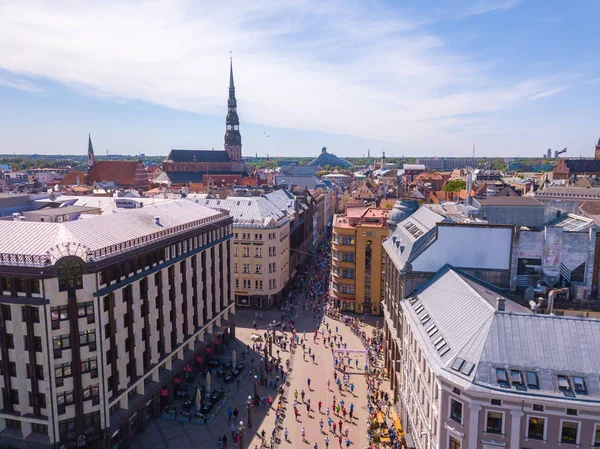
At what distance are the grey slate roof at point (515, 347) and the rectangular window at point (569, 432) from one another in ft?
6.61

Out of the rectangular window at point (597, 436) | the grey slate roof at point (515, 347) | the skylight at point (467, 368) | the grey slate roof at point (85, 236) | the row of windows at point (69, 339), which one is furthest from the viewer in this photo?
the grey slate roof at point (85, 236)

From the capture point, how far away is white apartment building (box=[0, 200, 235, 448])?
147 feet

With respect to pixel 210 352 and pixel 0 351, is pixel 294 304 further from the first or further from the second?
pixel 0 351

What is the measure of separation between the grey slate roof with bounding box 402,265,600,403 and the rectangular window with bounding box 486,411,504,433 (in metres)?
2.10

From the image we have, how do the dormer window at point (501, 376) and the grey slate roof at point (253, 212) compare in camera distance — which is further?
the grey slate roof at point (253, 212)

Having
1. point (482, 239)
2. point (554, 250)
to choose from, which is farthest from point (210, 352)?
point (554, 250)

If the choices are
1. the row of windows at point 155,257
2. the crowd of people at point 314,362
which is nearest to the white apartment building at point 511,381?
the crowd of people at point 314,362

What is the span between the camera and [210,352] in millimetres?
74438

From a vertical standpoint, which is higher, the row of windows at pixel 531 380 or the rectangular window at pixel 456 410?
the row of windows at pixel 531 380

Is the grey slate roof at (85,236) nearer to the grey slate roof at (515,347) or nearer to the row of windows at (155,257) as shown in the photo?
the row of windows at (155,257)

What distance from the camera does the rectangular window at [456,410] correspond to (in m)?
36.7

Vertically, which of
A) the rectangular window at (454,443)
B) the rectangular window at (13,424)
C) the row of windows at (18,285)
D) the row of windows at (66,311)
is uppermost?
the row of windows at (18,285)

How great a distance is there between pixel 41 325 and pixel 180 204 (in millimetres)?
34371

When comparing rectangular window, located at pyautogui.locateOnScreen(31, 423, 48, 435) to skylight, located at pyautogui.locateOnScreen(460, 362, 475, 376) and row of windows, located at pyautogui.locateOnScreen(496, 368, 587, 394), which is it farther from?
row of windows, located at pyautogui.locateOnScreen(496, 368, 587, 394)
